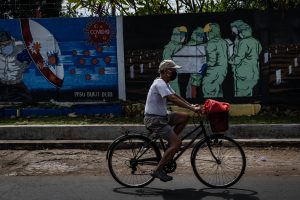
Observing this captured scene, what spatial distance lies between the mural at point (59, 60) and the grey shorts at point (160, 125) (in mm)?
5601

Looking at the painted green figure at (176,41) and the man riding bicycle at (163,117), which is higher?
the painted green figure at (176,41)

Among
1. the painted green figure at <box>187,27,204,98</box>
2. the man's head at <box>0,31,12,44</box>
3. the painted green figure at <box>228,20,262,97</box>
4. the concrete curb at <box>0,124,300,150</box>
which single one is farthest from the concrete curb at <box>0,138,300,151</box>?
the man's head at <box>0,31,12,44</box>

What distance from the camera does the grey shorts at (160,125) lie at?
6.32 m

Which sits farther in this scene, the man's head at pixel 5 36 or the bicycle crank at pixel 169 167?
the man's head at pixel 5 36

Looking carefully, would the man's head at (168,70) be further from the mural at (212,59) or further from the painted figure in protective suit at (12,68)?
the painted figure in protective suit at (12,68)

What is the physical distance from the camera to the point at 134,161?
21.5 feet

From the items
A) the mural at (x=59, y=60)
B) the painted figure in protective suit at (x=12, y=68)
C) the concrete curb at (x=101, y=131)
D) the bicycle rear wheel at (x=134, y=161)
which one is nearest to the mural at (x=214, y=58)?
the mural at (x=59, y=60)

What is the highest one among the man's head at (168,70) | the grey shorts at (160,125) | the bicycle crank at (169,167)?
the man's head at (168,70)

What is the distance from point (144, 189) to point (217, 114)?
1.33 metres

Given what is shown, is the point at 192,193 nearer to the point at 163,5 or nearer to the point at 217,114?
the point at 217,114

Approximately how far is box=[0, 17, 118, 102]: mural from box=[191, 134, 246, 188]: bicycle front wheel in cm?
566

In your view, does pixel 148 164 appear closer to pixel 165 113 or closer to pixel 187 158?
pixel 165 113

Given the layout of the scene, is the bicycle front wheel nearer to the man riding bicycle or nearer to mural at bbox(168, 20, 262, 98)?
the man riding bicycle

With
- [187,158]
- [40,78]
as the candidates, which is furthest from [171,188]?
[40,78]
